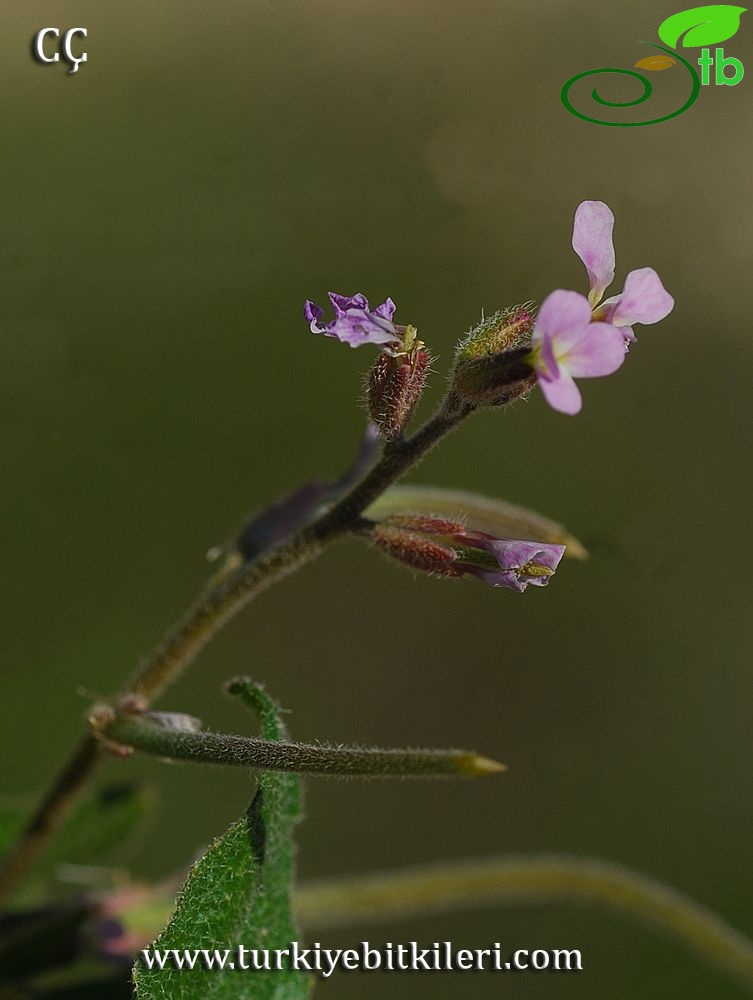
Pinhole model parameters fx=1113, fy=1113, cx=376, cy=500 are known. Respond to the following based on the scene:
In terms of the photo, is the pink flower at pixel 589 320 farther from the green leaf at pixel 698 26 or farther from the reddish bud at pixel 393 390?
the green leaf at pixel 698 26

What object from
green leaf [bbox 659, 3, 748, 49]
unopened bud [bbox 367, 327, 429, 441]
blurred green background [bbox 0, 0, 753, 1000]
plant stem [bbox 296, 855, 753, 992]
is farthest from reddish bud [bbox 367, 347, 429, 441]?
blurred green background [bbox 0, 0, 753, 1000]

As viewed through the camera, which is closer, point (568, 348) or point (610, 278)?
point (568, 348)

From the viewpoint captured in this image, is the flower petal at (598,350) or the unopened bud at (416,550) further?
the unopened bud at (416,550)

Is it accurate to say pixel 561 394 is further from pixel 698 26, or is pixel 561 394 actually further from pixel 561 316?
pixel 698 26

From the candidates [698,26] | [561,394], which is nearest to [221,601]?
[561,394]

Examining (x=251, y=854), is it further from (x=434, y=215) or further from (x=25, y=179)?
(x=25, y=179)

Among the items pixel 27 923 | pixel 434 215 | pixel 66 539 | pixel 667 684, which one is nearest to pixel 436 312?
pixel 434 215

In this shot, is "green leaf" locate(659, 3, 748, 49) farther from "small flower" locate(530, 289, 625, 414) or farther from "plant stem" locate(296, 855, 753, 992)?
"plant stem" locate(296, 855, 753, 992)

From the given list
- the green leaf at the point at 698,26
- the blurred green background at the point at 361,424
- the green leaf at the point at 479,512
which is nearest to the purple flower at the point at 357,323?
the green leaf at the point at 479,512
